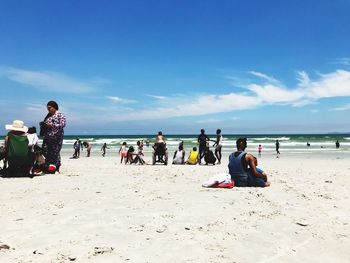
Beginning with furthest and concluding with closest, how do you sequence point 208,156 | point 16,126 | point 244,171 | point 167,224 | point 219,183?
point 208,156 < point 16,126 < point 244,171 < point 219,183 < point 167,224

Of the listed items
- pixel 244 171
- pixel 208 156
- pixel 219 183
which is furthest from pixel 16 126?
pixel 208 156

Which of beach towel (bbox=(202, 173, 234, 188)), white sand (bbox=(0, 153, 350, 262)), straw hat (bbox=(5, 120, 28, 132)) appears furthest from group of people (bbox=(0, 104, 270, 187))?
white sand (bbox=(0, 153, 350, 262))

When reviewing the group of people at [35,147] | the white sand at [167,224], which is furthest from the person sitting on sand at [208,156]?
the white sand at [167,224]

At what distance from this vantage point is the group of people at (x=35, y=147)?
8.81m

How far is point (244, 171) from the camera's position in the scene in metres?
8.55

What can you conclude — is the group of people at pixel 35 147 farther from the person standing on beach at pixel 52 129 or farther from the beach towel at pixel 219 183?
the beach towel at pixel 219 183

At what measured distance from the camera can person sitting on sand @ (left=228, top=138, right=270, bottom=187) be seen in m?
8.44

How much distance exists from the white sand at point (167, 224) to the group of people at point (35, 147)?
3.77ft

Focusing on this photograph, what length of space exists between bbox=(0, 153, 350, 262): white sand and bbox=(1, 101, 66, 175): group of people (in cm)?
115

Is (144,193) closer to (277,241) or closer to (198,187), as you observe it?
(198,187)

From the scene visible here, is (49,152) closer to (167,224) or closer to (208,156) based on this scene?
(167,224)

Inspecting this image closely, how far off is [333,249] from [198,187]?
416cm

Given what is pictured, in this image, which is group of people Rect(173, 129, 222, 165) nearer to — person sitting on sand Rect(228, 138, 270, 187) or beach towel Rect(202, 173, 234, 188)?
person sitting on sand Rect(228, 138, 270, 187)

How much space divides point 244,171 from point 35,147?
5655 mm
